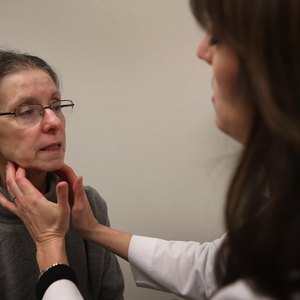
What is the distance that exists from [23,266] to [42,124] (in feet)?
1.48

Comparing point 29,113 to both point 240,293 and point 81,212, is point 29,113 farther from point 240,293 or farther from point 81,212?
point 240,293

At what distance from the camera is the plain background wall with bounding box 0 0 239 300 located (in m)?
1.56

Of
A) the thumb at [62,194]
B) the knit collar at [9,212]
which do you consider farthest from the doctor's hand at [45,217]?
the knit collar at [9,212]

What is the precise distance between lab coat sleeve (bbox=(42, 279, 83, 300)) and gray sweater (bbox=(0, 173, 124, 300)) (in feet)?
0.98

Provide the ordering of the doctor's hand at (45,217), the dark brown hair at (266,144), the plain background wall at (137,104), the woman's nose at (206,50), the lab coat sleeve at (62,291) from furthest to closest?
the plain background wall at (137,104), the doctor's hand at (45,217), the lab coat sleeve at (62,291), the woman's nose at (206,50), the dark brown hair at (266,144)

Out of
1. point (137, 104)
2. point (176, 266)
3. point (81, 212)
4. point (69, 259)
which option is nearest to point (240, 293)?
point (176, 266)

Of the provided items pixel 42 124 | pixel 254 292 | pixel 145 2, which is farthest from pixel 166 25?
pixel 254 292

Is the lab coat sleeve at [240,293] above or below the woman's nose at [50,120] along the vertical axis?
below

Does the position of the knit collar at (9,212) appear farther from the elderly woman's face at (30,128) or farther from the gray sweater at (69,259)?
the elderly woman's face at (30,128)

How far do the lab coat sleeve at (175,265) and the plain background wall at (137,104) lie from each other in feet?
1.55

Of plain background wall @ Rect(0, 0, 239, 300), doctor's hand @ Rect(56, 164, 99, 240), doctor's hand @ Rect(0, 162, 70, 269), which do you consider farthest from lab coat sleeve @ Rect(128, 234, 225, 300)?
plain background wall @ Rect(0, 0, 239, 300)

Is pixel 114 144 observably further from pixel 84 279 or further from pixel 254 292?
pixel 254 292

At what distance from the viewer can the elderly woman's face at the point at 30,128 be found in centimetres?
110

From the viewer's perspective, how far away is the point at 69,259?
4.06 ft
